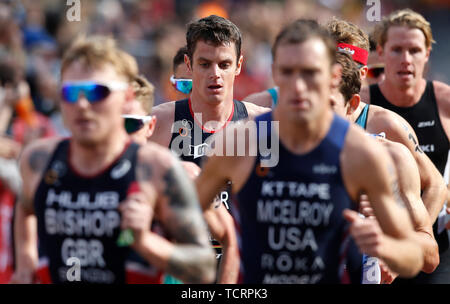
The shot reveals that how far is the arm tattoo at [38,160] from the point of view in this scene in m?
4.49

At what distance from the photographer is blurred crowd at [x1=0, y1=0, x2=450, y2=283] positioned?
31.9 feet

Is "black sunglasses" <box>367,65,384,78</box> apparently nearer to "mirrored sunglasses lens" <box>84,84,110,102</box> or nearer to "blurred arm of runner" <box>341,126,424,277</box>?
"blurred arm of runner" <box>341,126,424,277</box>

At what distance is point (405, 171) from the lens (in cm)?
546

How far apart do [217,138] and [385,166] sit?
1.04 metres

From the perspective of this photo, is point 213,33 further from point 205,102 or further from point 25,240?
point 25,240


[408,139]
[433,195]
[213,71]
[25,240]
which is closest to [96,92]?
[25,240]

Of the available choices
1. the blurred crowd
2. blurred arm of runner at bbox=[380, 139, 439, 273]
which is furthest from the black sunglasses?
blurred arm of runner at bbox=[380, 139, 439, 273]

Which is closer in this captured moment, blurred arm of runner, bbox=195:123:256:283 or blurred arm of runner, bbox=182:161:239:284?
blurred arm of runner, bbox=195:123:256:283

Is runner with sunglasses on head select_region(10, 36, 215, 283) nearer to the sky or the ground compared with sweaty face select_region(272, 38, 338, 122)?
nearer to the ground

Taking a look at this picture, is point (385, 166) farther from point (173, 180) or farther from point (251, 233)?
point (173, 180)

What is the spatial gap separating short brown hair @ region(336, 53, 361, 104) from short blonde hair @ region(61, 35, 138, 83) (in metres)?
1.79

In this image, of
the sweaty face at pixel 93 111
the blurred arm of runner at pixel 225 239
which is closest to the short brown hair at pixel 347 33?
the blurred arm of runner at pixel 225 239

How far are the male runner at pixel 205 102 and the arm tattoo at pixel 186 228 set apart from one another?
2.35 m
